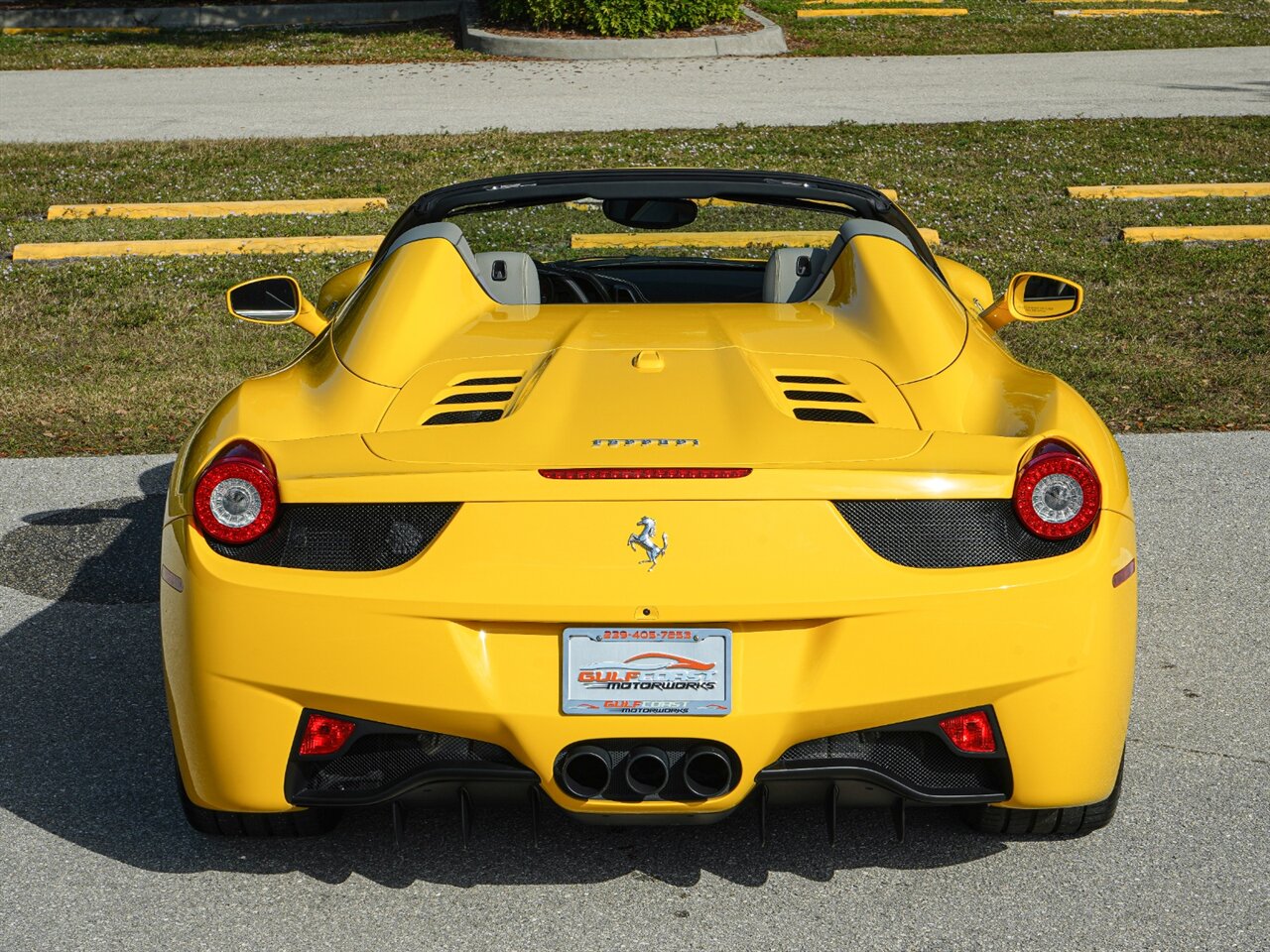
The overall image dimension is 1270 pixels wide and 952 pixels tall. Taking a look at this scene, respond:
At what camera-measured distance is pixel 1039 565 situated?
10.1 feet

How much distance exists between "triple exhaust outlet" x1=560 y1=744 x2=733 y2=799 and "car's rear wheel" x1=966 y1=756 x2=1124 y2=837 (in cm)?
74

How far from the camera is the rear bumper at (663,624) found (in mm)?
2975

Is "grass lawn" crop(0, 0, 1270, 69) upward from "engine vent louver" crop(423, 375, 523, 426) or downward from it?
downward

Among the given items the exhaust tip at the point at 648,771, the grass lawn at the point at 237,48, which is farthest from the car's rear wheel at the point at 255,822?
the grass lawn at the point at 237,48

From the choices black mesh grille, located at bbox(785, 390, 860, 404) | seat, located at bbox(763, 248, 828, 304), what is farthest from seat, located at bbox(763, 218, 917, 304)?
black mesh grille, located at bbox(785, 390, 860, 404)

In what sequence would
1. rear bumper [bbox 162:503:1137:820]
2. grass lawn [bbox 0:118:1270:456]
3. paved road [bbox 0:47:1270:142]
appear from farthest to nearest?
paved road [bbox 0:47:1270:142]
grass lawn [bbox 0:118:1270:456]
rear bumper [bbox 162:503:1137:820]

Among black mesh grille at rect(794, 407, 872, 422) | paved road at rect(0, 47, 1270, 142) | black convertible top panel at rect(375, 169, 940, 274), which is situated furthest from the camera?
paved road at rect(0, 47, 1270, 142)

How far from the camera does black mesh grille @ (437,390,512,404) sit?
3510 millimetres

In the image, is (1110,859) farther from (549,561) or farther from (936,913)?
(549,561)

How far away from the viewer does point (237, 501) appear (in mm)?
3148

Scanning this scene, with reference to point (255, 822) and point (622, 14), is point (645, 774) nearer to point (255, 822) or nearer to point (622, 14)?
point (255, 822)

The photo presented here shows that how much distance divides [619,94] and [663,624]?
1280 centimetres

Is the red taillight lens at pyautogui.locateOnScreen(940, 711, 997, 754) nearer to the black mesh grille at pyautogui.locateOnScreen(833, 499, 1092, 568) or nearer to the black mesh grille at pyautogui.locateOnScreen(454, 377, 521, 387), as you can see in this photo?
the black mesh grille at pyautogui.locateOnScreen(833, 499, 1092, 568)

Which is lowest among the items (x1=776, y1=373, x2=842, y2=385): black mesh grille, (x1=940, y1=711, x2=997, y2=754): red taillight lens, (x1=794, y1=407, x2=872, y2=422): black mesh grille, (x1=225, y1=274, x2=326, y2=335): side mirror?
(x1=940, y1=711, x2=997, y2=754): red taillight lens
